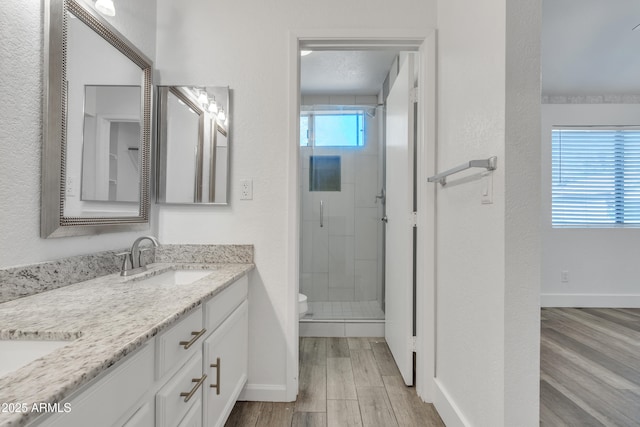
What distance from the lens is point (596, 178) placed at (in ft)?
12.1

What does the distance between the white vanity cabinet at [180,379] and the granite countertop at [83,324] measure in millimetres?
49

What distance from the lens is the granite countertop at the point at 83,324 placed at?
1.67 feet

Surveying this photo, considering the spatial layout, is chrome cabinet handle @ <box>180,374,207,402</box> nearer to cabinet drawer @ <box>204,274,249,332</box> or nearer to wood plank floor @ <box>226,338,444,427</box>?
cabinet drawer @ <box>204,274,249,332</box>

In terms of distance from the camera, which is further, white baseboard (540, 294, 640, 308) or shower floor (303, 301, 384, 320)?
white baseboard (540, 294, 640, 308)

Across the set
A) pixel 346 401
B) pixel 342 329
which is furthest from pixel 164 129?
pixel 342 329

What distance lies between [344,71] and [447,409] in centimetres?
282

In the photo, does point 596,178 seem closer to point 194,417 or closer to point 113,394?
point 194,417

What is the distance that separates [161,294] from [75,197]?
0.58 meters

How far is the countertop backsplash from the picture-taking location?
3.38 feet

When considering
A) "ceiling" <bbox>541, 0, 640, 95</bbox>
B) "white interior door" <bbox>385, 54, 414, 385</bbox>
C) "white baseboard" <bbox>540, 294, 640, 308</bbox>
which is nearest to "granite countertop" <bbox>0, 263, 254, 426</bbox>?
"white interior door" <bbox>385, 54, 414, 385</bbox>

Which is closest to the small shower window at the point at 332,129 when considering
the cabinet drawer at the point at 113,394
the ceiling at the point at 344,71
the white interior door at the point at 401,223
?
the ceiling at the point at 344,71

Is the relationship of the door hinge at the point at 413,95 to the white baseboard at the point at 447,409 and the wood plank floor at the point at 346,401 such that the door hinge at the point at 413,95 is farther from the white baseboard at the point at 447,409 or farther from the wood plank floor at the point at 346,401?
the wood plank floor at the point at 346,401

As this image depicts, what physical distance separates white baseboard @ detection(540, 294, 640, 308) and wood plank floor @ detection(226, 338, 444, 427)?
7.81 ft

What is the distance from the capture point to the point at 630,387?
1992 mm
